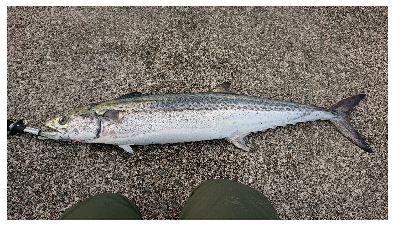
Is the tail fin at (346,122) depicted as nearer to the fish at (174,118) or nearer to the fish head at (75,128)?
the fish at (174,118)

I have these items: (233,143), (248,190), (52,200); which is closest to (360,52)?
(233,143)

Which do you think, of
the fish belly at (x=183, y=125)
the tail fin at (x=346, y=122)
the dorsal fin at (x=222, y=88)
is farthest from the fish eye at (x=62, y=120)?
the tail fin at (x=346, y=122)

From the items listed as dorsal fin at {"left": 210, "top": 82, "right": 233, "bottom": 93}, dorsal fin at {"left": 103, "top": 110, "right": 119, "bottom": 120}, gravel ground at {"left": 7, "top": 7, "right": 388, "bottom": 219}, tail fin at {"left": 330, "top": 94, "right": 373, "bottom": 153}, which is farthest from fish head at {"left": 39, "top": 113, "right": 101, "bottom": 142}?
tail fin at {"left": 330, "top": 94, "right": 373, "bottom": 153}

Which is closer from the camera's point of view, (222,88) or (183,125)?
(183,125)

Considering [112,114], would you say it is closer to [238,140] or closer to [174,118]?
[174,118]

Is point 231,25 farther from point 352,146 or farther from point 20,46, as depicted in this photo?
point 20,46

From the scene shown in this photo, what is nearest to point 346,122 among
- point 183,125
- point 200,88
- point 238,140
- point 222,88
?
point 238,140
